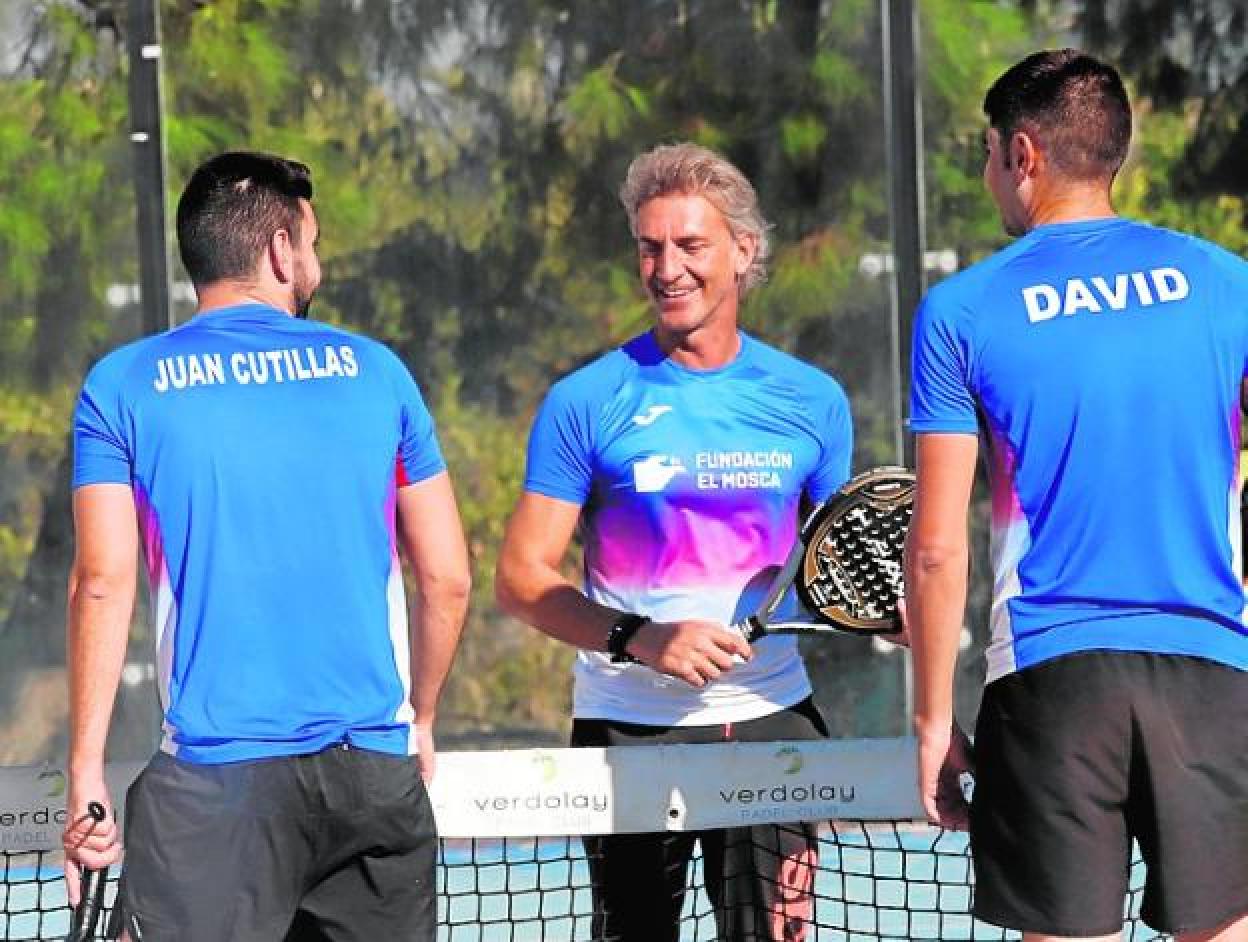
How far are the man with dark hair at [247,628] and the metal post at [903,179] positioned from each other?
471 centimetres

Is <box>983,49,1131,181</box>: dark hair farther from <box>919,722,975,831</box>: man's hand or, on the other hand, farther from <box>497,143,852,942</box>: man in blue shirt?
<box>497,143,852,942</box>: man in blue shirt

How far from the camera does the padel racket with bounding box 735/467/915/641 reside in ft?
13.8

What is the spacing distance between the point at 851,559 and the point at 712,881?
69cm

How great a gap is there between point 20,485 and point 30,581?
0.34m

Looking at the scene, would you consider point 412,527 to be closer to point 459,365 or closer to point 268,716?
point 268,716

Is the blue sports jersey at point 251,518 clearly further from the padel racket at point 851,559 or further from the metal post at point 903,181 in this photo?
the metal post at point 903,181

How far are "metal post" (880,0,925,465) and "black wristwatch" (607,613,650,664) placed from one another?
13.1 ft

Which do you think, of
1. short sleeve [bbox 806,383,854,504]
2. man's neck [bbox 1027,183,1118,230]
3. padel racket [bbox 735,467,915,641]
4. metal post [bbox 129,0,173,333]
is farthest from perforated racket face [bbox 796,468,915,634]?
metal post [bbox 129,0,173,333]

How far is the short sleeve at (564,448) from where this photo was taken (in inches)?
175

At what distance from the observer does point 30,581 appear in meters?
8.16

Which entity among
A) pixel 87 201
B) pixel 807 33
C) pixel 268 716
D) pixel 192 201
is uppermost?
pixel 807 33

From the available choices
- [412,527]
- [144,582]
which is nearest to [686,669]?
[412,527]

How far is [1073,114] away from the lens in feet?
11.7

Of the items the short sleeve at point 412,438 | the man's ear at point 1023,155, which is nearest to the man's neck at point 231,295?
the short sleeve at point 412,438
